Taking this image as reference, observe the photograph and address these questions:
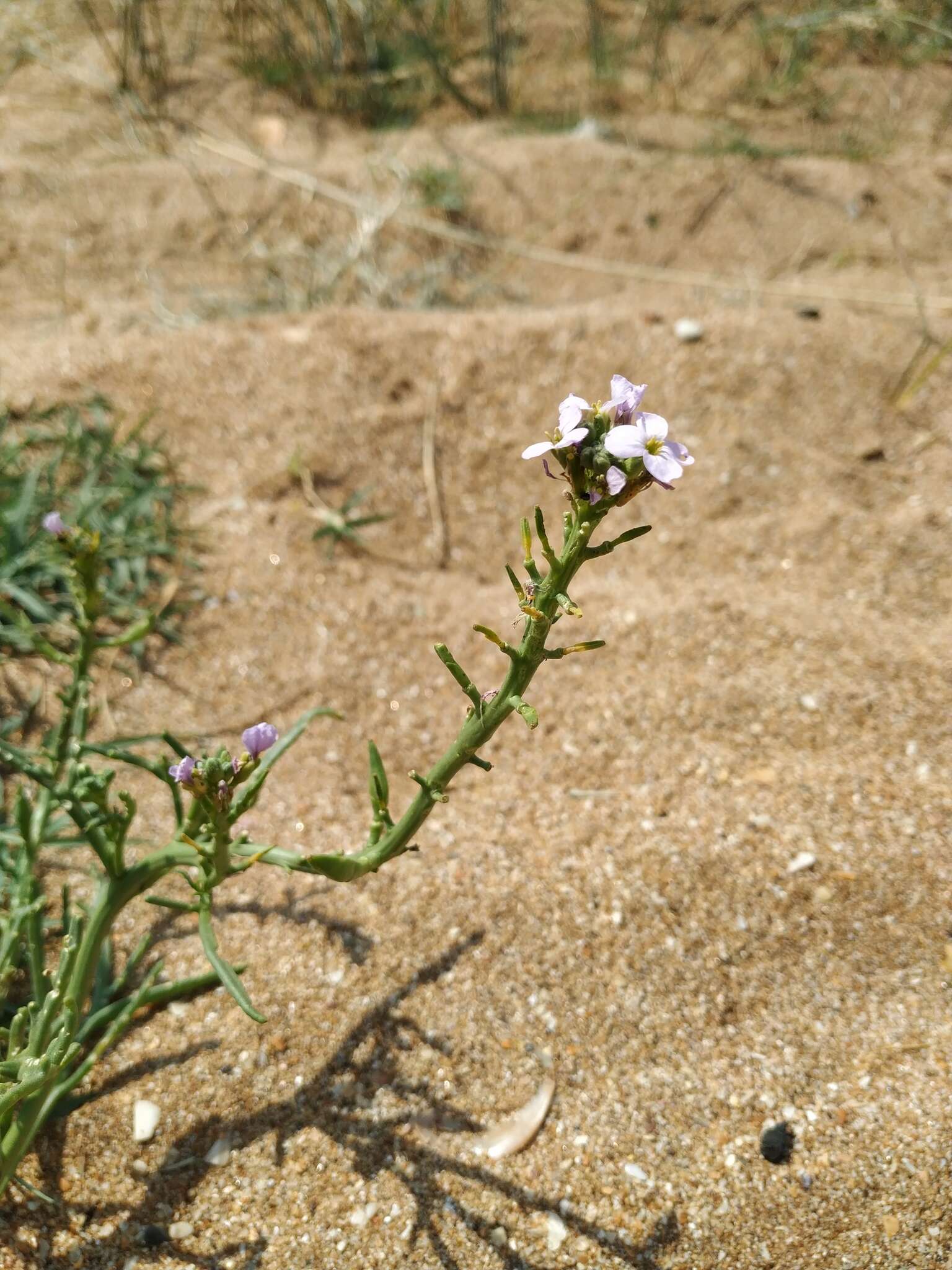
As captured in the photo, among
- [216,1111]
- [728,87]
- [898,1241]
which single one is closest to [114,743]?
[216,1111]

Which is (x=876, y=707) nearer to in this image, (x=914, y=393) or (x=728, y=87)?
(x=914, y=393)

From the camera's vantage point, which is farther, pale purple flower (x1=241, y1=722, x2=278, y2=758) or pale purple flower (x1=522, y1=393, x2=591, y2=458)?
pale purple flower (x1=241, y1=722, x2=278, y2=758)

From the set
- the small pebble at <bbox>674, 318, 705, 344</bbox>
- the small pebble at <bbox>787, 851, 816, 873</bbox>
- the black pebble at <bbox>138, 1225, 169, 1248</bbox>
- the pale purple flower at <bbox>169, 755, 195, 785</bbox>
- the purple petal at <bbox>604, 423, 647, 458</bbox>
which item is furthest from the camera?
the small pebble at <bbox>674, 318, 705, 344</bbox>

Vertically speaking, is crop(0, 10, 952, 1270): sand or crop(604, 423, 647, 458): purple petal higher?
crop(604, 423, 647, 458): purple petal

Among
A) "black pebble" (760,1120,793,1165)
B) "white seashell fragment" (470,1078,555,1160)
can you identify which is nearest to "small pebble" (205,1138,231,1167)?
"white seashell fragment" (470,1078,555,1160)

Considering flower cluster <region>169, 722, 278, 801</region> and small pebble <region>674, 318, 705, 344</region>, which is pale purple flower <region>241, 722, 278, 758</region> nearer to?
flower cluster <region>169, 722, 278, 801</region>

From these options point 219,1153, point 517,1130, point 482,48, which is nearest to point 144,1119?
point 219,1153
